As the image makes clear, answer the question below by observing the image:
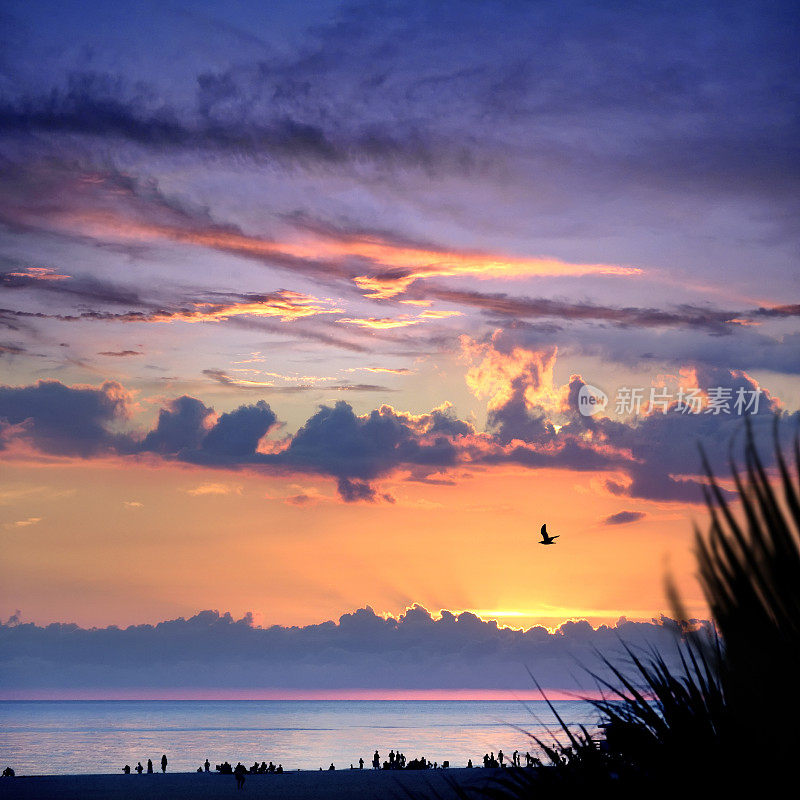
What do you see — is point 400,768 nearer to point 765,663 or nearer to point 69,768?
point 69,768

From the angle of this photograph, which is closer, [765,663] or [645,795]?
[765,663]

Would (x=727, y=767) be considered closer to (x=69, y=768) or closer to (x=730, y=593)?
(x=730, y=593)

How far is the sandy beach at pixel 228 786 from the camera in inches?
1420

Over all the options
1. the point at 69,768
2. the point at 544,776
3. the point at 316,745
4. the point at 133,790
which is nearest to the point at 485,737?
the point at 316,745

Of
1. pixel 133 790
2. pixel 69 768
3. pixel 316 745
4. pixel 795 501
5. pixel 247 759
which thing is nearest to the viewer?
pixel 795 501

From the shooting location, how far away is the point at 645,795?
3.53 m

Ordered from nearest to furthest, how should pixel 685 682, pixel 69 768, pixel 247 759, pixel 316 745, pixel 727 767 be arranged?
pixel 727 767
pixel 685 682
pixel 69 768
pixel 247 759
pixel 316 745

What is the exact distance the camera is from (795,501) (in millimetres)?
2461

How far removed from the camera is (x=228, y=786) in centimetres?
4059

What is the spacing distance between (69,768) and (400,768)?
2950cm

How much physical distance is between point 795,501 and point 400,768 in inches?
1989

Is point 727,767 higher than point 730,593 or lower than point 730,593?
lower

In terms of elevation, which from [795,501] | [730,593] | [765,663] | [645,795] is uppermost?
[795,501]

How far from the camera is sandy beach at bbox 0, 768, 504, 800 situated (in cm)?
3606
